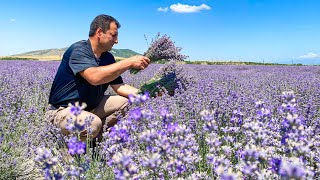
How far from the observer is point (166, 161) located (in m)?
1.44

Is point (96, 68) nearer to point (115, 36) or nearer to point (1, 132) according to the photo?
point (115, 36)

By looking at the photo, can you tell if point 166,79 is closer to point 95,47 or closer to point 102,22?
point 95,47

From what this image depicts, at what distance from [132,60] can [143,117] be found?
5.16 ft

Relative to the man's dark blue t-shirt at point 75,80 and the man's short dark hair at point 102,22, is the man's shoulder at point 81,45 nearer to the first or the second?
the man's dark blue t-shirt at point 75,80

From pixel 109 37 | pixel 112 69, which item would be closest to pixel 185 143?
pixel 112 69

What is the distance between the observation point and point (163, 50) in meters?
3.49

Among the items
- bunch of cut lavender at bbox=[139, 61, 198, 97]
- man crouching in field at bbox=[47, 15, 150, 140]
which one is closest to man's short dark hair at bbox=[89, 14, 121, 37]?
man crouching in field at bbox=[47, 15, 150, 140]

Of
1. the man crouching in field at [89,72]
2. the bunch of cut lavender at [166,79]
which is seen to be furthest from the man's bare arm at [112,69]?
the bunch of cut lavender at [166,79]

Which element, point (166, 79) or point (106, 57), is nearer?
point (106, 57)

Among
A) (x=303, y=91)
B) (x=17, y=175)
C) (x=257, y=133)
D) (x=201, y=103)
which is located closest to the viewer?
(x=257, y=133)

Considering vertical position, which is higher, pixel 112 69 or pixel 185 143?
pixel 112 69

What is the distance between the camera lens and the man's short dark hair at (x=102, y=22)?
3.12 meters

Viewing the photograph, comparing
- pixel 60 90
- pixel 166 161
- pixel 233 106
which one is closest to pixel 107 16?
pixel 60 90

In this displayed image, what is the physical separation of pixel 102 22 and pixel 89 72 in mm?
473
